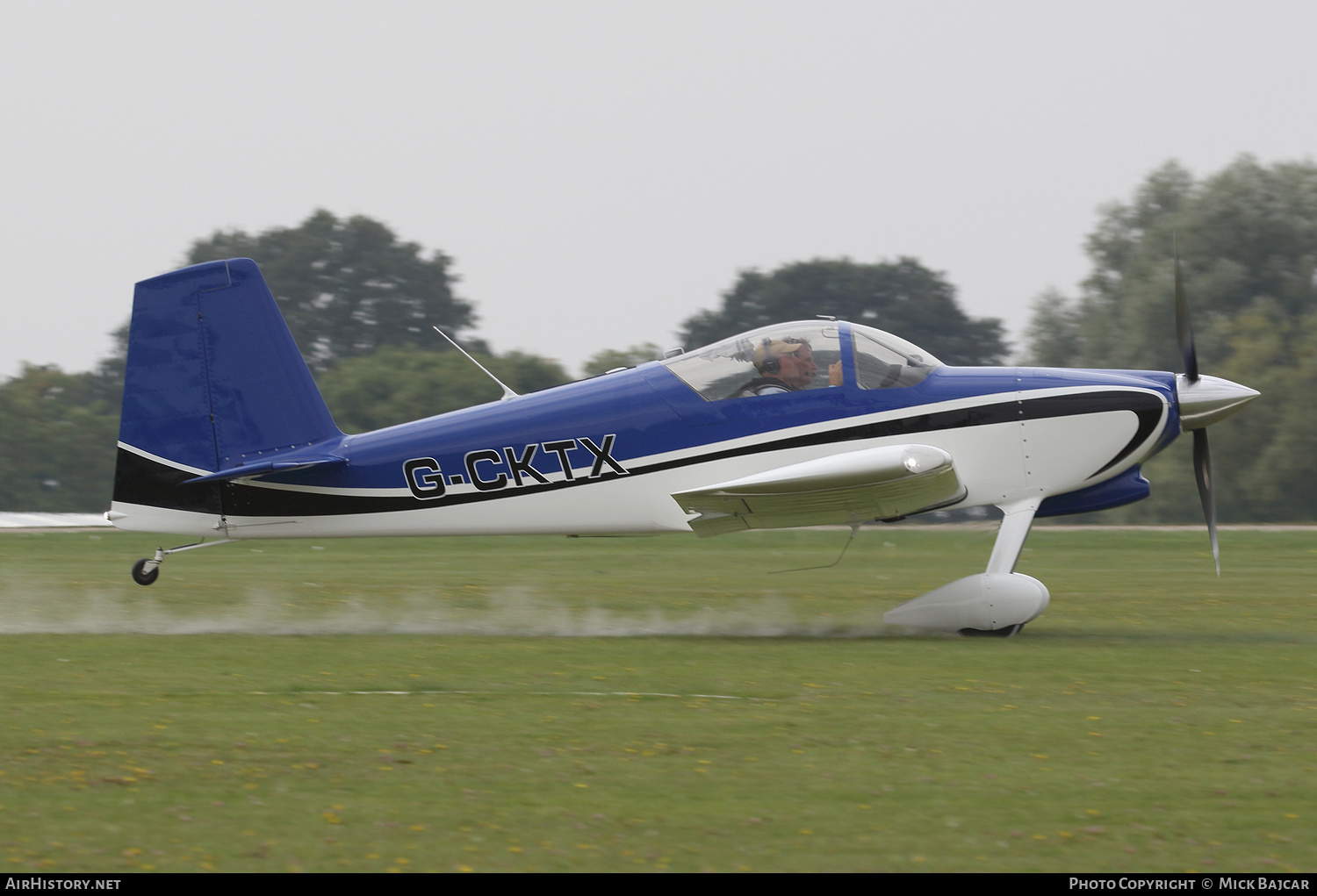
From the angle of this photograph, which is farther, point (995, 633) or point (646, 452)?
point (646, 452)

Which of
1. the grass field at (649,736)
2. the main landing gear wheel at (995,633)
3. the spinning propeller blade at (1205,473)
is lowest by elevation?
the main landing gear wheel at (995,633)

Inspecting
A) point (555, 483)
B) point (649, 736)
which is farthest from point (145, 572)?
point (649, 736)

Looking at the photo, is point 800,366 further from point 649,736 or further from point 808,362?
point 649,736

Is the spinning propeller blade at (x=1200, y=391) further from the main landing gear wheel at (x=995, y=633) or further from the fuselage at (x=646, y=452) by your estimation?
the main landing gear wheel at (x=995, y=633)

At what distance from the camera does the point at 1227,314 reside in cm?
4625

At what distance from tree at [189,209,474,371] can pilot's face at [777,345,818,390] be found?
56.2 metres

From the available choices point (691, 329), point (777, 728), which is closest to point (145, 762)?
point (777, 728)

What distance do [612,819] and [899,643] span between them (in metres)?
5.51

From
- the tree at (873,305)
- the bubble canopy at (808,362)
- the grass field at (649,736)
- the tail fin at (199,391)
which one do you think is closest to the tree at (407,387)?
the tree at (873,305)

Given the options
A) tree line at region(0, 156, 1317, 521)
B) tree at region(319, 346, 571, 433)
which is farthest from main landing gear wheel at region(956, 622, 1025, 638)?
tree at region(319, 346, 571, 433)

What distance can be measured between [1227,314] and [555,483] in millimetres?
41293

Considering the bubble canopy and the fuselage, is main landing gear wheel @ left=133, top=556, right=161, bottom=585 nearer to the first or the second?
the fuselage

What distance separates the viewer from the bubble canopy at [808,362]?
1068 centimetres

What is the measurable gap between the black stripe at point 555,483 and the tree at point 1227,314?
32409mm
